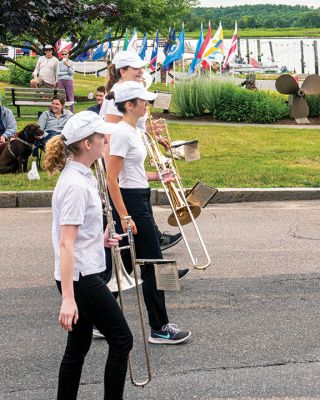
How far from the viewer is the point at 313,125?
69.6 feet

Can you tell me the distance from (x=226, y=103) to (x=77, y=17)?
3804 millimetres

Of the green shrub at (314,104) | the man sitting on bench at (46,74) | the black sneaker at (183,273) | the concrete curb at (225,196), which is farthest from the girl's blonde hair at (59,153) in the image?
the man sitting on bench at (46,74)

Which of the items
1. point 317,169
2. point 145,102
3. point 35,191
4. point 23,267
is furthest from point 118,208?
point 317,169

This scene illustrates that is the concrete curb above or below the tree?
below

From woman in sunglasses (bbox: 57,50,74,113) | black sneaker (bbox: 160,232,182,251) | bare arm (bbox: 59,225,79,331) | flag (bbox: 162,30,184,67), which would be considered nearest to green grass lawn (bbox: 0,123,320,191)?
woman in sunglasses (bbox: 57,50,74,113)

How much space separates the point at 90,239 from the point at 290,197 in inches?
346

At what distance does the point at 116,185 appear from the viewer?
22.1 ft

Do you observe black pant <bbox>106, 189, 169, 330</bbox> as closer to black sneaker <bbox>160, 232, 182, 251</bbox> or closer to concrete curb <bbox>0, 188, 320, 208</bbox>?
black sneaker <bbox>160, 232, 182, 251</bbox>

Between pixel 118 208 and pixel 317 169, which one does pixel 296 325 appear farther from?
pixel 317 169

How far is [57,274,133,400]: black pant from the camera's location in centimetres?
508

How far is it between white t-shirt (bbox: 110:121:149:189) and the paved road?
1.14 meters

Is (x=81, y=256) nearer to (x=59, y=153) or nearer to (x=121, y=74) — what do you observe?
(x=59, y=153)

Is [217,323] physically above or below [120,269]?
below

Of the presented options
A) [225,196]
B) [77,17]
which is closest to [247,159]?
[225,196]
